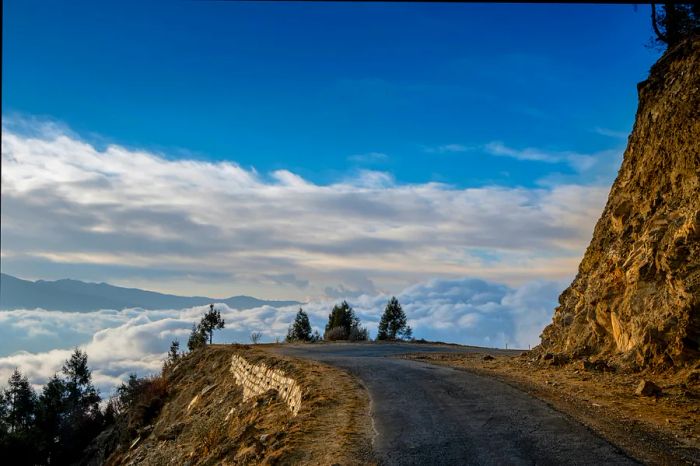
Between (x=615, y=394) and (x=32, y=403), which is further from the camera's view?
(x=32, y=403)

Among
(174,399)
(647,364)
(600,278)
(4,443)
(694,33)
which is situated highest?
(694,33)

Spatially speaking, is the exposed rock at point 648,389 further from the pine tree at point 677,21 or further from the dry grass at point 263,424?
→ the pine tree at point 677,21

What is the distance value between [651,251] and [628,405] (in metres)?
6.08

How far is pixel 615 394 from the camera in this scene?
1286 cm

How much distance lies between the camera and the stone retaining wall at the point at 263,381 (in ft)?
49.3

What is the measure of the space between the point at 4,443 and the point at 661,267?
2654 inches

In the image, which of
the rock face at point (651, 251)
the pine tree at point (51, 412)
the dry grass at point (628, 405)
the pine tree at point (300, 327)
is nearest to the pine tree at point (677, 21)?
the rock face at point (651, 251)

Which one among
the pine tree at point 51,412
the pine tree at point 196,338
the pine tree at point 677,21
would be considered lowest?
the pine tree at point 51,412

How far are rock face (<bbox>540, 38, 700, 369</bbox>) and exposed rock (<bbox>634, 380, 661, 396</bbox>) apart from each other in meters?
1.65

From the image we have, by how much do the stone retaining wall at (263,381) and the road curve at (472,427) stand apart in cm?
218

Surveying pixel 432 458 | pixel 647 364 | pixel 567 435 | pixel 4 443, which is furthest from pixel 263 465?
pixel 4 443

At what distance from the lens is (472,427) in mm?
10281

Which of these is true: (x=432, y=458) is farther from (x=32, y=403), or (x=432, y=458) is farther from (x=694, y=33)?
(x=32, y=403)

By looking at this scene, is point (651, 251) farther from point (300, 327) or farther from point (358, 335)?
point (300, 327)
